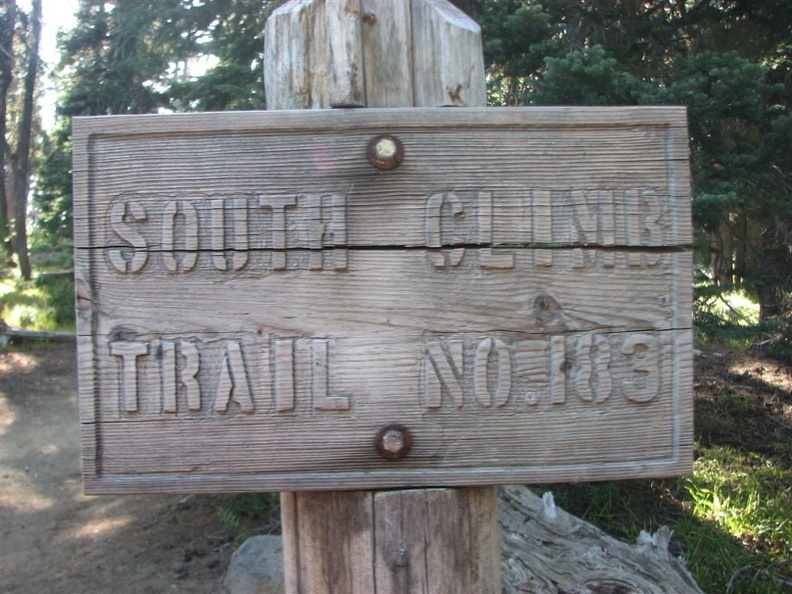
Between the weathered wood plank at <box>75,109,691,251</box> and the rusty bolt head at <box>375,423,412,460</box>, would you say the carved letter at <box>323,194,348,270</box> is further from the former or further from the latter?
the rusty bolt head at <box>375,423,412,460</box>

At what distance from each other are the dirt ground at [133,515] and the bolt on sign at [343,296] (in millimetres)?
3302

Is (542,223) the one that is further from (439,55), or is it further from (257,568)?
(257,568)

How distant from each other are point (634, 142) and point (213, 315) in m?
0.89

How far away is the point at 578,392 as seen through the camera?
1.51 metres

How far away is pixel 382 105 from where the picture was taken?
158 centimetres

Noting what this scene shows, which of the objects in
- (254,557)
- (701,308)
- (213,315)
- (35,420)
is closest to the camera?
(213,315)

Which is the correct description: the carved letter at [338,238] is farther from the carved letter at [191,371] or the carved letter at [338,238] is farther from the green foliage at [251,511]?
the green foliage at [251,511]

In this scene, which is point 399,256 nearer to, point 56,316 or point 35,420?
point 35,420

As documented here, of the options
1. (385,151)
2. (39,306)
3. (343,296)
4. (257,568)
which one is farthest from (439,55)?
(39,306)

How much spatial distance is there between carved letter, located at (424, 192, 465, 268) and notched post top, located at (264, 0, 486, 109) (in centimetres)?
24

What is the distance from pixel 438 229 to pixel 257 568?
128 inches

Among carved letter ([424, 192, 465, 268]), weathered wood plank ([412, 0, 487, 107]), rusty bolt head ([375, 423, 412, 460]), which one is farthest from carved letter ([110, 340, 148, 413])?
weathered wood plank ([412, 0, 487, 107])

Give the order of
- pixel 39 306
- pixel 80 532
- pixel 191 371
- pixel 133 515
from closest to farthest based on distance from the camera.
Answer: pixel 191 371 < pixel 80 532 < pixel 133 515 < pixel 39 306

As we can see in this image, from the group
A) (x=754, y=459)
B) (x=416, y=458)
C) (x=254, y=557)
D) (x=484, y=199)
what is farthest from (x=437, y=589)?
(x=754, y=459)
